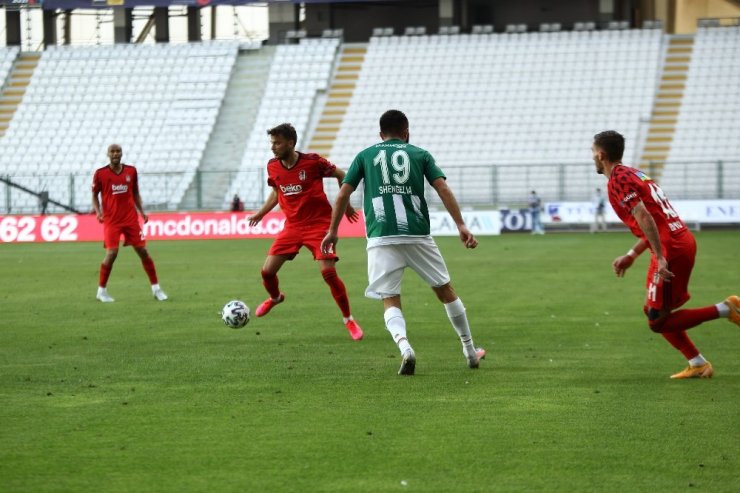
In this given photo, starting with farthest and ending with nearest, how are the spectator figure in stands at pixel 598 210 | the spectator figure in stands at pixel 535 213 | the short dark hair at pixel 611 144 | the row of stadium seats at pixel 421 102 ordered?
the row of stadium seats at pixel 421 102
the spectator figure in stands at pixel 598 210
the spectator figure in stands at pixel 535 213
the short dark hair at pixel 611 144

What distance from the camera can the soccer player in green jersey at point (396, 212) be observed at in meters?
9.47

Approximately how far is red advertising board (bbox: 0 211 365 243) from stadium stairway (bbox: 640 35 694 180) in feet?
41.3

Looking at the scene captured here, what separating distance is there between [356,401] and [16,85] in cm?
4582

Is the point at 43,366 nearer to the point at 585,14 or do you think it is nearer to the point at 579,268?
the point at 579,268

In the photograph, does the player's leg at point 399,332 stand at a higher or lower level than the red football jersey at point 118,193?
higher

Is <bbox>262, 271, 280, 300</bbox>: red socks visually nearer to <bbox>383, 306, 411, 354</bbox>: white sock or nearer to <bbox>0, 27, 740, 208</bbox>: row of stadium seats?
<bbox>383, 306, 411, 354</bbox>: white sock

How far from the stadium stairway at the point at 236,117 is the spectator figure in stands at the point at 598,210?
13082mm

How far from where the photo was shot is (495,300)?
1639 cm

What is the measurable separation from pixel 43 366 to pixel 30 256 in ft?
62.9

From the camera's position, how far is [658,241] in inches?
339

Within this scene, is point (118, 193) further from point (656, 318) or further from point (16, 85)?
point (16, 85)

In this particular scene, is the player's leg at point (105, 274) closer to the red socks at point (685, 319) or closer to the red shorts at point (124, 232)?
the red shorts at point (124, 232)

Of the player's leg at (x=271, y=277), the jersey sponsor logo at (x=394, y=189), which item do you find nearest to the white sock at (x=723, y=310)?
the jersey sponsor logo at (x=394, y=189)

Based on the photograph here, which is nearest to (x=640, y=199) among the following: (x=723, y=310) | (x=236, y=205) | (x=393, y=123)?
(x=723, y=310)
